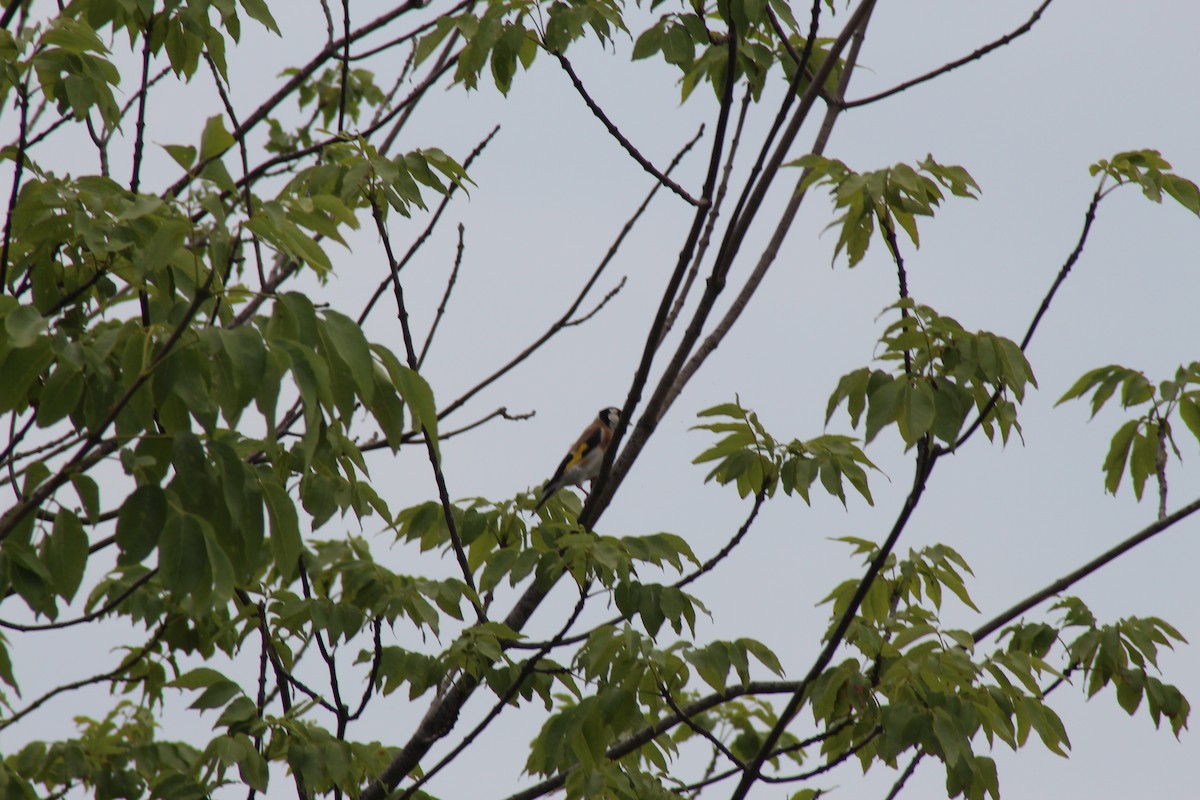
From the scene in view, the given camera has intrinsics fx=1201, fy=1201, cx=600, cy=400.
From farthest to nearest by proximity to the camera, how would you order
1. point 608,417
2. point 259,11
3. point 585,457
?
point 608,417 → point 585,457 → point 259,11

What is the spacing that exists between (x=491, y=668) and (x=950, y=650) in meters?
1.31

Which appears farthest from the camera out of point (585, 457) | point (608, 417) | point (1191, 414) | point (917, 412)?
point (608, 417)

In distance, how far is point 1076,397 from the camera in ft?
13.4

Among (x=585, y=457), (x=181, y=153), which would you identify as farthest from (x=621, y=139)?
(x=585, y=457)

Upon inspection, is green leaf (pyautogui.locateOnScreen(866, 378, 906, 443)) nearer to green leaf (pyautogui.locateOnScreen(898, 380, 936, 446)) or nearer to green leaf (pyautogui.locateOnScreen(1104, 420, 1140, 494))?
green leaf (pyautogui.locateOnScreen(898, 380, 936, 446))

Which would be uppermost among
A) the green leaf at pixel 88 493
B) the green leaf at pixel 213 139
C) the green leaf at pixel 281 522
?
the green leaf at pixel 213 139

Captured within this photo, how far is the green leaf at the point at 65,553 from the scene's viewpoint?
2.23 metres

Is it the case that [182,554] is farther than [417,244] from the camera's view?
No

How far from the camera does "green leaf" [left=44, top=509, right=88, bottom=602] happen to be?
223 cm

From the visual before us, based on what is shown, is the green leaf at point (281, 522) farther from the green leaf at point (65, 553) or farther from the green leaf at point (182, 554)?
the green leaf at point (65, 553)

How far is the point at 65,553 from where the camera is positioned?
2.23 metres

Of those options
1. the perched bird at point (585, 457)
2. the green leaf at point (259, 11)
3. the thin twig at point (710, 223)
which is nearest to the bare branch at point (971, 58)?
the thin twig at point (710, 223)

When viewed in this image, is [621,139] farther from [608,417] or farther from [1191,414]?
[608,417]

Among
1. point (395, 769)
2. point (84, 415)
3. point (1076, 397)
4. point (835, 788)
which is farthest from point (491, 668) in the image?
point (1076, 397)
